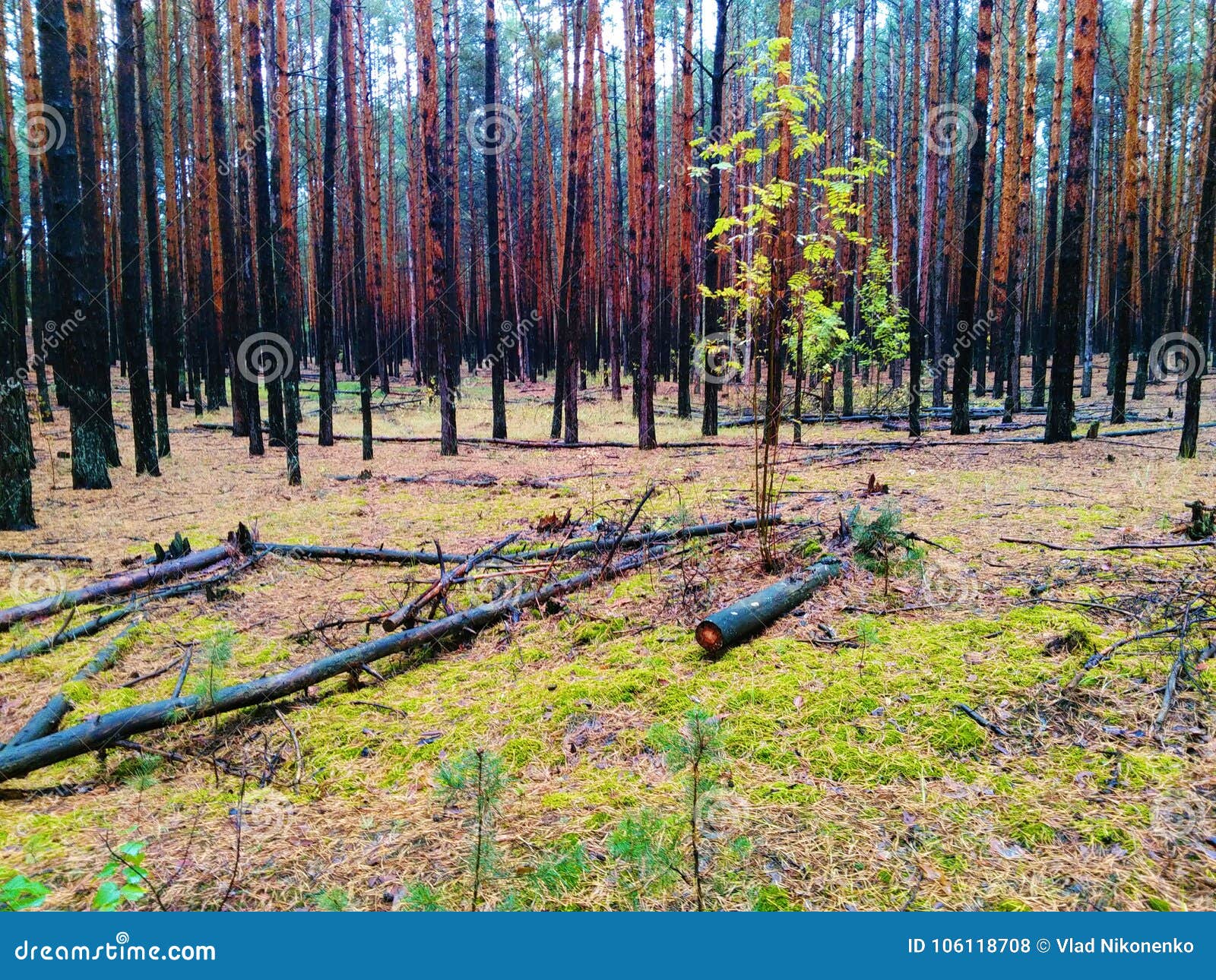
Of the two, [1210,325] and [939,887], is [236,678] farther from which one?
[1210,325]

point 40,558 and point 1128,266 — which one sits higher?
point 1128,266

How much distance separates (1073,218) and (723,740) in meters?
9.77

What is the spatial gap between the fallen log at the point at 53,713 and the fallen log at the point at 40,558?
92.3 inches

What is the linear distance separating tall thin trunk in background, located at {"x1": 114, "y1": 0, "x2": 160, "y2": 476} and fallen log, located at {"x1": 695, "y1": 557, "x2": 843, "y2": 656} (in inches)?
353

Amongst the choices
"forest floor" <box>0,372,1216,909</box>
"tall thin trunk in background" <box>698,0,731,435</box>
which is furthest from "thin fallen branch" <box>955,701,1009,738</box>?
"tall thin trunk in background" <box>698,0,731,435</box>

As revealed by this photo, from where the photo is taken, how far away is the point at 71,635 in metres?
4.62

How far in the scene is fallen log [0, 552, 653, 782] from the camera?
3.05 meters

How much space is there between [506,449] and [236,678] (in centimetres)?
961
